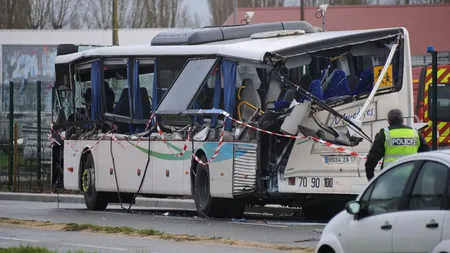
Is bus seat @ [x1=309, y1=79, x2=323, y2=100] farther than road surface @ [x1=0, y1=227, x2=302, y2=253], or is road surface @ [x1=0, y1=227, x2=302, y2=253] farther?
bus seat @ [x1=309, y1=79, x2=323, y2=100]

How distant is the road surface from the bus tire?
5671 millimetres

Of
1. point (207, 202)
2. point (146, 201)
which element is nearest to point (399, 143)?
point (207, 202)

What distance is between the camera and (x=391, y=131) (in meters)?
14.4

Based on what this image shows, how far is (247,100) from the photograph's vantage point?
61.9 ft

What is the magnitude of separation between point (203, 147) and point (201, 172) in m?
0.40

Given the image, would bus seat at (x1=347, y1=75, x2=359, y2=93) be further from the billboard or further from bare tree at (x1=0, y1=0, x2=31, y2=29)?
bare tree at (x1=0, y1=0, x2=31, y2=29)

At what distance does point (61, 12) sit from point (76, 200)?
61668 millimetres

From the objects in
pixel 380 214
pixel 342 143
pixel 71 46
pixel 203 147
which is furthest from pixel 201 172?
pixel 380 214

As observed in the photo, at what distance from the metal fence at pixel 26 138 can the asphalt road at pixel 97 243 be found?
13658 millimetres

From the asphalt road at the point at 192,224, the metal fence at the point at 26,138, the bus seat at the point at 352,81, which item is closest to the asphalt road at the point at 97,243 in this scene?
the asphalt road at the point at 192,224

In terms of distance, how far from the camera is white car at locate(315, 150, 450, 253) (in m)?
8.91

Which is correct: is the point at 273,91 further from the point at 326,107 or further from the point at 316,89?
the point at 326,107

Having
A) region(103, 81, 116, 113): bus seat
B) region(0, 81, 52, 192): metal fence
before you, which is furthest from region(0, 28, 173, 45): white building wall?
region(103, 81, 116, 113): bus seat

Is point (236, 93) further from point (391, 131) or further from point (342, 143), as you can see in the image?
point (391, 131)
